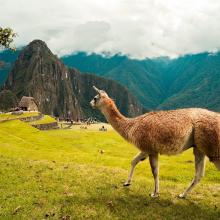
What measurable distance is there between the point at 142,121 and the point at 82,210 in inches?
157

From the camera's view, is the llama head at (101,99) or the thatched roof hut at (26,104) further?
the thatched roof hut at (26,104)

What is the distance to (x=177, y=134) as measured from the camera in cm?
1355

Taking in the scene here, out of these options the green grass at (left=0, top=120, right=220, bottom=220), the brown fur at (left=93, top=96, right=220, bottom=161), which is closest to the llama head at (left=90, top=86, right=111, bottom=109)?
the brown fur at (left=93, top=96, right=220, bottom=161)

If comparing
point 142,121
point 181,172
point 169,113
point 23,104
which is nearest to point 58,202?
point 142,121

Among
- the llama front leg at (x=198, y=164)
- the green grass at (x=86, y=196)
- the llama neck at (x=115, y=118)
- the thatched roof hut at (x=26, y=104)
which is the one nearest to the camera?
the green grass at (x=86, y=196)

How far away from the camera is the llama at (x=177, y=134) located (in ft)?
43.0

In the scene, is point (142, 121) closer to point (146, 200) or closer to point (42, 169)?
point (146, 200)

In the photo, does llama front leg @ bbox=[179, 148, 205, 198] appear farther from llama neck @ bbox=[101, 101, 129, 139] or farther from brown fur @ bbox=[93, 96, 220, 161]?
llama neck @ bbox=[101, 101, 129, 139]

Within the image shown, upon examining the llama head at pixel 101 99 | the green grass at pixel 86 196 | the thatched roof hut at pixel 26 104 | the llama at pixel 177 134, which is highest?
the llama head at pixel 101 99

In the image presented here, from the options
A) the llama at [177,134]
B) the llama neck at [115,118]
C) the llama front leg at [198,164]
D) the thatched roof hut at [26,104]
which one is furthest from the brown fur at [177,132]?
the thatched roof hut at [26,104]

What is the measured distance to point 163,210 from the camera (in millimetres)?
13359

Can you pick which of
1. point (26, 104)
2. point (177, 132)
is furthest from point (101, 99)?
point (26, 104)

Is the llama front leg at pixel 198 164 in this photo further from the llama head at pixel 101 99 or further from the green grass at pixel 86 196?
the llama head at pixel 101 99

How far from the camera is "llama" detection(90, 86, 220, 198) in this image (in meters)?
13.1
